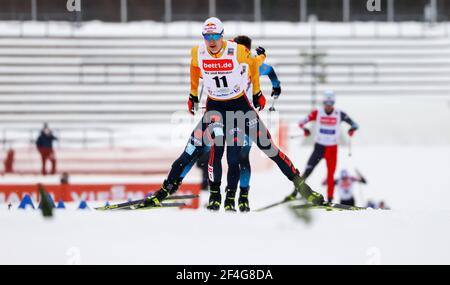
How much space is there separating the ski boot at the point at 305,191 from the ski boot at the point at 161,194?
125 centimetres

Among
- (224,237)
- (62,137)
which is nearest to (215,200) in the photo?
(224,237)

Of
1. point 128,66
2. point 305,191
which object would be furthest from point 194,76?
point 128,66

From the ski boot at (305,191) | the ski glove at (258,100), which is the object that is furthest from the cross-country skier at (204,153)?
the ski boot at (305,191)

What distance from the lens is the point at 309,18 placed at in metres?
31.5

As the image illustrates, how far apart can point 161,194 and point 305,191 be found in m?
1.53

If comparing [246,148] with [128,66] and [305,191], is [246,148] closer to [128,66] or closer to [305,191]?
[305,191]

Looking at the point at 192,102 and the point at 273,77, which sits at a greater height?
the point at 273,77

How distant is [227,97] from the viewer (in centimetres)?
834

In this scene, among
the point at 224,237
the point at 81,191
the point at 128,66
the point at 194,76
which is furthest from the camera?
the point at 128,66

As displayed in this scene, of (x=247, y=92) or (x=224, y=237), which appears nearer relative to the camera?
(x=224, y=237)

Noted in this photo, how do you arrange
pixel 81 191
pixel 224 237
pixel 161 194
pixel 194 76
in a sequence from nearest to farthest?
pixel 224 237, pixel 194 76, pixel 161 194, pixel 81 191

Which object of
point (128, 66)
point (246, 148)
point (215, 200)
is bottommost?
point (215, 200)
